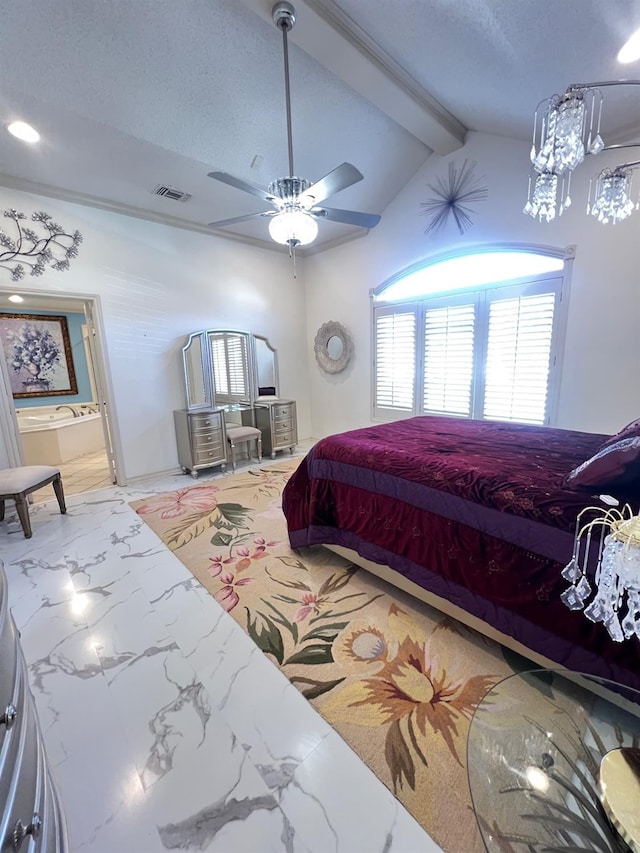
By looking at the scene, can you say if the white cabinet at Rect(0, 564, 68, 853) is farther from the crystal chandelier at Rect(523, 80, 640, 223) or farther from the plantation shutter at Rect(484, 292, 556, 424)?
the plantation shutter at Rect(484, 292, 556, 424)

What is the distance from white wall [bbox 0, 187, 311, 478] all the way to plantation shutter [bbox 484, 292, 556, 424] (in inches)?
123

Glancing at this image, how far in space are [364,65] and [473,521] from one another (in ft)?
10.0

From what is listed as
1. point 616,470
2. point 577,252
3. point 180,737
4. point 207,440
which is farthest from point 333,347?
point 180,737

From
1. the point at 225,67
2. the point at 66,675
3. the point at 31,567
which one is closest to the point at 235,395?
the point at 31,567

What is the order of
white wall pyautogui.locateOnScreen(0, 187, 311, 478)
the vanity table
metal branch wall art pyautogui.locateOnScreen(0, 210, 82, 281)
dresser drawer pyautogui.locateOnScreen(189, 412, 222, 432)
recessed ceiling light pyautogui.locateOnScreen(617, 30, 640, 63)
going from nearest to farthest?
recessed ceiling light pyautogui.locateOnScreen(617, 30, 640, 63) → metal branch wall art pyautogui.locateOnScreen(0, 210, 82, 281) → white wall pyautogui.locateOnScreen(0, 187, 311, 478) → dresser drawer pyautogui.locateOnScreen(189, 412, 222, 432) → the vanity table

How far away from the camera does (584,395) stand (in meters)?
3.05

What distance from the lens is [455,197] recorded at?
3.64 m

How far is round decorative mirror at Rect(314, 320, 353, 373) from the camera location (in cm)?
506

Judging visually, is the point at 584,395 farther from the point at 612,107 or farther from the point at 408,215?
the point at 408,215

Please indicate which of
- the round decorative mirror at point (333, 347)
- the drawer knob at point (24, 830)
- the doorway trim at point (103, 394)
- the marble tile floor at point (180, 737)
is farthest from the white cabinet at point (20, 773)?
the round decorative mirror at point (333, 347)

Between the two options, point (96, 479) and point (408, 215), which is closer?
point (408, 215)

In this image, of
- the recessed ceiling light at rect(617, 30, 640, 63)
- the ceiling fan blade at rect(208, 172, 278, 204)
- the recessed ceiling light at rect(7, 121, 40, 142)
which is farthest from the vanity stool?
the recessed ceiling light at rect(617, 30, 640, 63)

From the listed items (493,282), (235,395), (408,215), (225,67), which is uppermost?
(225,67)

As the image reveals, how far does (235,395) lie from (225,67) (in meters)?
3.26
